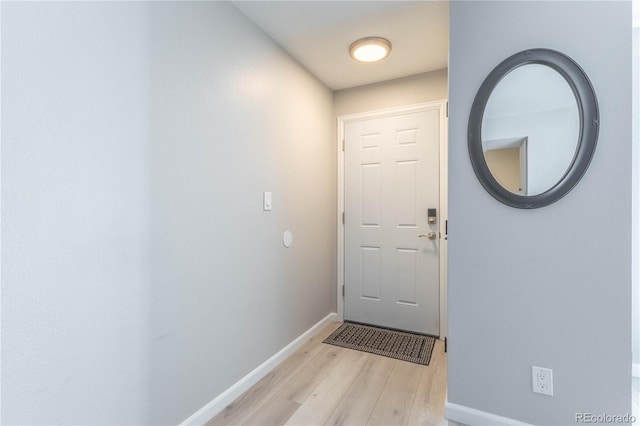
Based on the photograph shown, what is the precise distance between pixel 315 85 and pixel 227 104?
1.24 m

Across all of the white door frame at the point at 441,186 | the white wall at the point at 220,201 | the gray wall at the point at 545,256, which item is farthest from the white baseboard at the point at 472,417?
the white wall at the point at 220,201

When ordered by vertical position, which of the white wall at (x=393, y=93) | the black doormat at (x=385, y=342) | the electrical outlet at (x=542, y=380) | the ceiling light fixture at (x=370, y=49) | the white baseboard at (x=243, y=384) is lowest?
the black doormat at (x=385, y=342)

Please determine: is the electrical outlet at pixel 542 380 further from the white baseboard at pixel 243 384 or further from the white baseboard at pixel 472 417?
the white baseboard at pixel 243 384

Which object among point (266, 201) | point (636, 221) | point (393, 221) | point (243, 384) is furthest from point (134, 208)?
point (636, 221)

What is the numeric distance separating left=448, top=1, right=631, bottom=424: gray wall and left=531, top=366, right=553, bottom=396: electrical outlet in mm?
24

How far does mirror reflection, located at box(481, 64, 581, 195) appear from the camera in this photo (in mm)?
1411

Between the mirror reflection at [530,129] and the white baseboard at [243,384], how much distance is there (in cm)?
186

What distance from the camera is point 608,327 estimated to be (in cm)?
132

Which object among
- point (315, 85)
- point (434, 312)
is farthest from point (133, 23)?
point (434, 312)

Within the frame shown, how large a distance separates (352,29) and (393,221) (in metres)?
1.62

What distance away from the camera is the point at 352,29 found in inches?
80.0

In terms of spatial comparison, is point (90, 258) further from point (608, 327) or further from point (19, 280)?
point (608, 327)

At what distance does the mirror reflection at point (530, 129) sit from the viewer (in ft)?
4.63

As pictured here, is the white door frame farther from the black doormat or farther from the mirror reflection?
the mirror reflection
